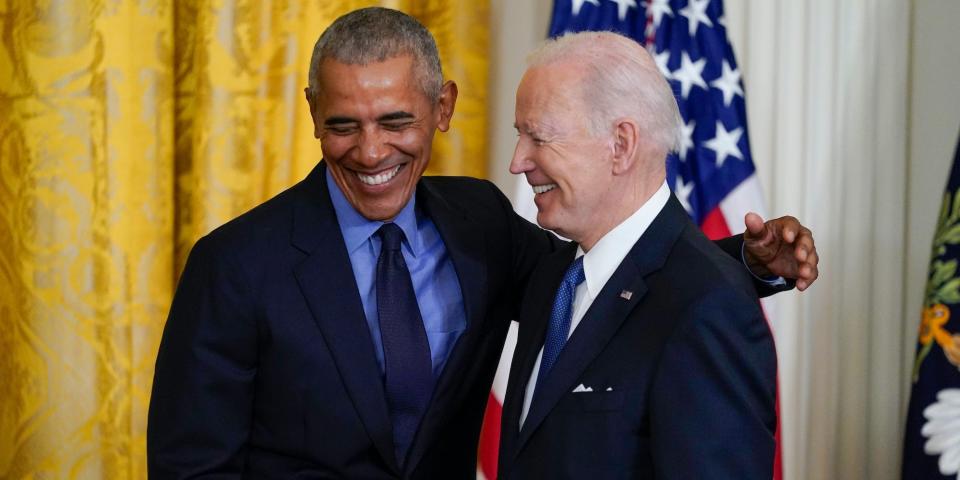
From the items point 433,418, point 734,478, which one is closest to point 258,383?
point 433,418

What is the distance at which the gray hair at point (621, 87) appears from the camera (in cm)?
179

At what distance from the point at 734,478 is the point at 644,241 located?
415 mm

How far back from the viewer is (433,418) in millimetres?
2068

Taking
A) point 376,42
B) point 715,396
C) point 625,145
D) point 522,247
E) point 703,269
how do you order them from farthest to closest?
point 522,247 → point 376,42 → point 625,145 → point 703,269 → point 715,396

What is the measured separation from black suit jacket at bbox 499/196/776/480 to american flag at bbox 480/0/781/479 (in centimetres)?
153

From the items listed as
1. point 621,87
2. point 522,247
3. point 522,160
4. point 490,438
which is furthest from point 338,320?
point 490,438

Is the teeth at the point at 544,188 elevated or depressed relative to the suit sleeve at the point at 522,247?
elevated

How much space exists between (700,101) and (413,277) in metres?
1.50

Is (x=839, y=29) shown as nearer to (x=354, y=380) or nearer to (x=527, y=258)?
(x=527, y=258)

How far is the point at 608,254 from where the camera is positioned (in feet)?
6.06

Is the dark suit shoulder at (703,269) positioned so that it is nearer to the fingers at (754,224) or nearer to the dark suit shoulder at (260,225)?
the fingers at (754,224)

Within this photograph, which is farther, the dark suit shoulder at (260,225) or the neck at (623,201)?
the dark suit shoulder at (260,225)

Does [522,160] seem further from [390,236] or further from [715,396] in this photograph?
[715,396]

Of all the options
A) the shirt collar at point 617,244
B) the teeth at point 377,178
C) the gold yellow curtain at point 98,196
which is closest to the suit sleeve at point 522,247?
the teeth at point 377,178
